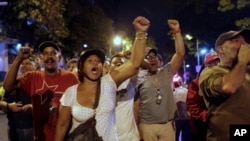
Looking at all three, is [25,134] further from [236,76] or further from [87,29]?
[87,29]

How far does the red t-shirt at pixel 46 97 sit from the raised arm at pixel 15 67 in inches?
8.5

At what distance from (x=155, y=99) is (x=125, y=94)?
888 millimetres

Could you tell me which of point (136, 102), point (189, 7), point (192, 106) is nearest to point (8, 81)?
point (136, 102)

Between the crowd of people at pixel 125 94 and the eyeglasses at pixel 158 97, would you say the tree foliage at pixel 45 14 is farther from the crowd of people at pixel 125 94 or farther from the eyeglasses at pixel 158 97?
the eyeglasses at pixel 158 97

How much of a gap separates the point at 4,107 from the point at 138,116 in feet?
6.51

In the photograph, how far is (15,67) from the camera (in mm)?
4734

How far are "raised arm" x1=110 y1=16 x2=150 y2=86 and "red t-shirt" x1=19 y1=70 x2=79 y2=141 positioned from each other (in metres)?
1.02

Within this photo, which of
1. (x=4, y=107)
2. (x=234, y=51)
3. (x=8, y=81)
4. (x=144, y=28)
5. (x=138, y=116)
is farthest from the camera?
(x=138, y=116)

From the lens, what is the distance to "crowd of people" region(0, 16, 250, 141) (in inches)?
142

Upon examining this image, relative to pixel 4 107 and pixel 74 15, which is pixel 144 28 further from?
pixel 74 15

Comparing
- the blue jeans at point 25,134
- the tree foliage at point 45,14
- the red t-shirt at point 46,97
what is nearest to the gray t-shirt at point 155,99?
the red t-shirt at point 46,97

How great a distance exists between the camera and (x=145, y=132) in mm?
6082

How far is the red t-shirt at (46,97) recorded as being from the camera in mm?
4765

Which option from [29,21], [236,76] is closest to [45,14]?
[29,21]
